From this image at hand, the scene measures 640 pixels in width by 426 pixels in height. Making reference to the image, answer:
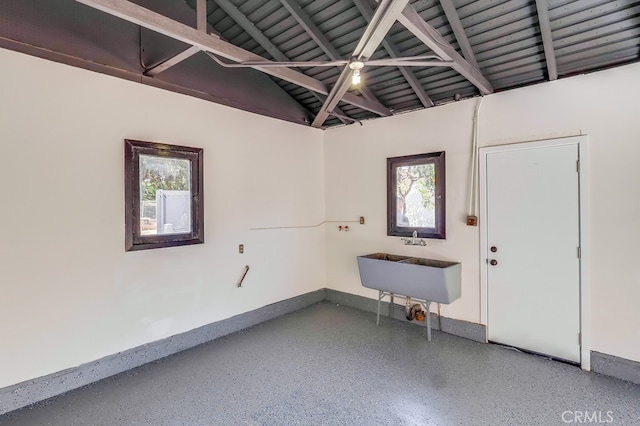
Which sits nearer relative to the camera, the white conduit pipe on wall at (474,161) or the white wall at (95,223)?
the white wall at (95,223)

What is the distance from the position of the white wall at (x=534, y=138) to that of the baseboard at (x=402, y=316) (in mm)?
106

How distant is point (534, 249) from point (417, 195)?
4.47 feet

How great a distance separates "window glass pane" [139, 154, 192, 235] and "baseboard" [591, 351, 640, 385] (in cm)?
409

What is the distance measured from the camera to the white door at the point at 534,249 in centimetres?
293

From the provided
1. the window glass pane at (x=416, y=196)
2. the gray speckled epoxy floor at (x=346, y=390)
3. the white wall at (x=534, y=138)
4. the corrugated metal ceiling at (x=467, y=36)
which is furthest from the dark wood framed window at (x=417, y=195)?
the gray speckled epoxy floor at (x=346, y=390)

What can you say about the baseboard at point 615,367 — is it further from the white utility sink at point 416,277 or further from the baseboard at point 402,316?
the white utility sink at point 416,277

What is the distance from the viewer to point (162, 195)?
3.12m

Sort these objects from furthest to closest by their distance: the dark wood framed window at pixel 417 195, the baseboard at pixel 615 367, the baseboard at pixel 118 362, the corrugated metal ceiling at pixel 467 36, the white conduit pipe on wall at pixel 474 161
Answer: the dark wood framed window at pixel 417 195 < the white conduit pipe on wall at pixel 474 161 < the baseboard at pixel 615 367 < the corrugated metal ceiling at pixel 467 36 < the baseboard at pixel 118 362

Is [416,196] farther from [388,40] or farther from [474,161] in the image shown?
[388,40]

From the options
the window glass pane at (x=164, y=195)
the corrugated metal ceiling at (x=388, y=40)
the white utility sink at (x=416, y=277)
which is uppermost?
the corrugated metal ceiling at (x=388, y=40)

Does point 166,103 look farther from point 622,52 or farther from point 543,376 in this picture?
point 543,376

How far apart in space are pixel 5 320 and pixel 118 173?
54.1 inches

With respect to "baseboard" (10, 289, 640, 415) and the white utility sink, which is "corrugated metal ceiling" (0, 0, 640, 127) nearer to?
the white utility sink

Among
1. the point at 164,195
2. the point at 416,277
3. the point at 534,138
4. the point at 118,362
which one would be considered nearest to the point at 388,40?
the point at 534,138
